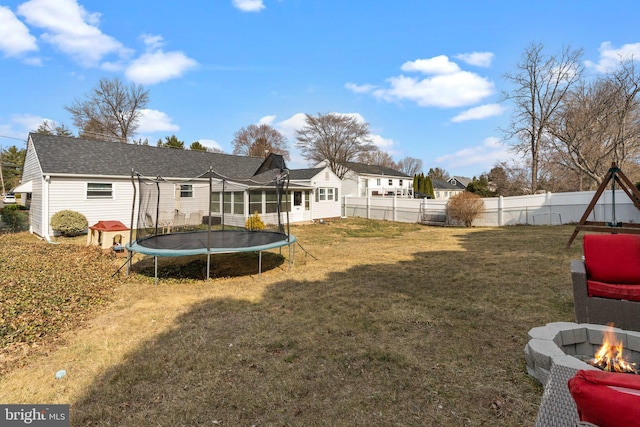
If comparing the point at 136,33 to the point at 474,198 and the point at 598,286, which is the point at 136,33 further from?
the point at 474,198

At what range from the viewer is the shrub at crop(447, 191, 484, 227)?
16500 millimetres

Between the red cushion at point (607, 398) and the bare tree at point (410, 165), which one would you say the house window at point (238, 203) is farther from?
the bare tree at point (410, 165)

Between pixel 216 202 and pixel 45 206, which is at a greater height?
pixel 216 202


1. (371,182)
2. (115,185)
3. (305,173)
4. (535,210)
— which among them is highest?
(371,182)

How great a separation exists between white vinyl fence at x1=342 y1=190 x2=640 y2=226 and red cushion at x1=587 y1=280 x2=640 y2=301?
1218cm

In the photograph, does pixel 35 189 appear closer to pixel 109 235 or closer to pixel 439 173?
pixel 109 235

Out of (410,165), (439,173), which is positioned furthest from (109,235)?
(439,173)

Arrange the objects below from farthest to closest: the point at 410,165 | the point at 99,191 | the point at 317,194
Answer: the point at 410,165 → the point at 317,194 → the point at 99,191

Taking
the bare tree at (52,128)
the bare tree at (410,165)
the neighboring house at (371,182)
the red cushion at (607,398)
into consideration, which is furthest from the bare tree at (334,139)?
the bare tree at (410,165)

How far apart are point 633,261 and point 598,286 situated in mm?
728

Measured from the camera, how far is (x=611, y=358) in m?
2.43

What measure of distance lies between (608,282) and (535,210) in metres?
14.2

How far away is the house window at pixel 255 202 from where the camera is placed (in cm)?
1550

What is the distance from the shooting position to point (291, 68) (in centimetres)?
1456
